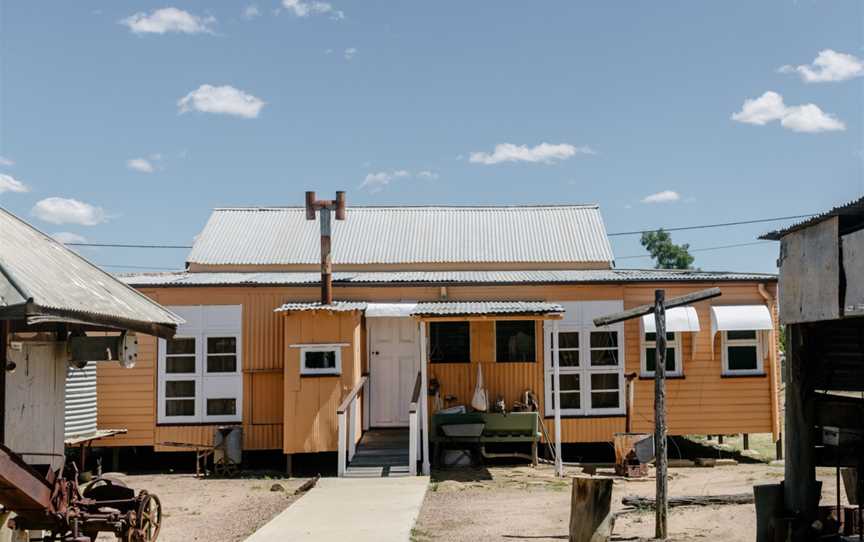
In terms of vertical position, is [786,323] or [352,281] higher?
[352,281]

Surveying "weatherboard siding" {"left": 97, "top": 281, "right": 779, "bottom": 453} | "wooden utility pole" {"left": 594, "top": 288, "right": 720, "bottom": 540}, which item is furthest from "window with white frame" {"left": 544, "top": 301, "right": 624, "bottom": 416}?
"wooden utility pole" {"left": 594, "top": 288, "right": 720, "bottom": 540}

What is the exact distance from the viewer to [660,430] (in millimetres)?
10141

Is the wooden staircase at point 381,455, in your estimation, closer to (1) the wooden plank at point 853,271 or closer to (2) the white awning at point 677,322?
(2) the white awning at point 677,322

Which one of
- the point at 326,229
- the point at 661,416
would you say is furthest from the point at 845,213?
the point at 326,229

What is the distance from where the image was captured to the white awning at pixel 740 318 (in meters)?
16.1

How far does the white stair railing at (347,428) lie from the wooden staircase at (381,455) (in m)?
0.14

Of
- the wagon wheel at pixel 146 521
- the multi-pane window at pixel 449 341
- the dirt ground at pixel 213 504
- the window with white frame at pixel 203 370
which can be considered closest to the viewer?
the wagon wheel at pixel 146 521

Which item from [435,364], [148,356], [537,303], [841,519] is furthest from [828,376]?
[148,356]

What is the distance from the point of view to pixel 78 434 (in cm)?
1522

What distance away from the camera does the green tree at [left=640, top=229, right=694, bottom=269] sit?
65.7m

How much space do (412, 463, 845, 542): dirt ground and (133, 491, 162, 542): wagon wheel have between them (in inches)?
118

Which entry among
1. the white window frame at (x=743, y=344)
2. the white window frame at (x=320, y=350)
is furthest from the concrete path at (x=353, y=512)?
the white window frame at (x=743, y=344)

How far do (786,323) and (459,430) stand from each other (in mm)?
7613

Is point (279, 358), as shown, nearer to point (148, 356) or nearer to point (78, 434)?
point (148, 356)
